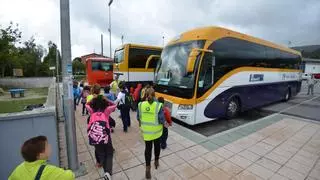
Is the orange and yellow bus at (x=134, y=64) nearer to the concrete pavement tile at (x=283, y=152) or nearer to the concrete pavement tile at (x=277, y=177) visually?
the concrete pavement tile at (x=283, y=152)

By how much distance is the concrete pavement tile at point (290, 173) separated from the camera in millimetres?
3736

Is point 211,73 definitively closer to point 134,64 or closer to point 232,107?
point 232,107

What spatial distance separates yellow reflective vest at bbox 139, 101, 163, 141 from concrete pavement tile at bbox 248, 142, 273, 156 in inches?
121

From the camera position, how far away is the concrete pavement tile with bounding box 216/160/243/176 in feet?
12.5

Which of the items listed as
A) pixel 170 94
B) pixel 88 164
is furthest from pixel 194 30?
pixel 88 164

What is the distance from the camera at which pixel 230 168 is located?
13.0 ft

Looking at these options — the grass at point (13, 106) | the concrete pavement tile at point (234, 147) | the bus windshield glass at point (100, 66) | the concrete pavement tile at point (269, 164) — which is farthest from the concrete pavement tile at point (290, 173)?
the bus windshield glass at point (100, 66)

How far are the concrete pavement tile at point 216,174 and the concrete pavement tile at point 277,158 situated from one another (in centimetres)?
155

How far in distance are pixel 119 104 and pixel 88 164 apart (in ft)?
7.36

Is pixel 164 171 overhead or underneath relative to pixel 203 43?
underneath

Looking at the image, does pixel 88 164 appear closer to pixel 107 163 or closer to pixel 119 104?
pixel 107 163

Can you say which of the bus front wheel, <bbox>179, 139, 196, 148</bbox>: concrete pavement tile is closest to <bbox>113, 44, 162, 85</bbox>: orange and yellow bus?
the bus front wheel

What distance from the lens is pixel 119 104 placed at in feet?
19.4

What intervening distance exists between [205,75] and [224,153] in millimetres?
2586
